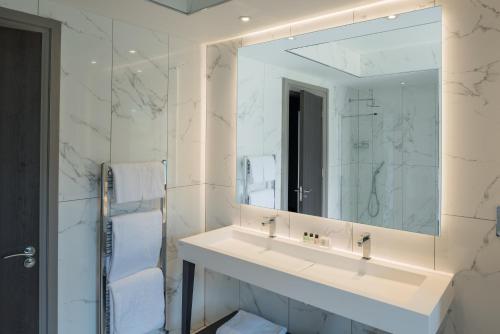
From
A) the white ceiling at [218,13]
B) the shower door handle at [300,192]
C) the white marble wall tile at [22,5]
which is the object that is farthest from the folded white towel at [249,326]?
the white marble wall tile at [22,5]

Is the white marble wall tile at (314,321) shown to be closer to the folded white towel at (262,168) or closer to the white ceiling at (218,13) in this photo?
the folded white towel at (262,168)

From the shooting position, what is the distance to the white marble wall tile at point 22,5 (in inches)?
68.1

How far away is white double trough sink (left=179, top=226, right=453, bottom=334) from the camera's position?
4.74 ft

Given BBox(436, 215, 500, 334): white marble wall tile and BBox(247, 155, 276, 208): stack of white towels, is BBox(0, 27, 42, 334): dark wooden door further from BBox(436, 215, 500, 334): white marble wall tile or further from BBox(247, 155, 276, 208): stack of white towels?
BBox(436, 215, 500, 334): white marble wall tile

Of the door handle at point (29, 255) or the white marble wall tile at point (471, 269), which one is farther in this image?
the door handle at point (29, 255)

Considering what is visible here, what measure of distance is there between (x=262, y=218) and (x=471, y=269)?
130 centimetres

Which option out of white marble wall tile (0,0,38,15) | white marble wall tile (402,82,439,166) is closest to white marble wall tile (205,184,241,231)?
white marble wall tile (402,82,439,166)

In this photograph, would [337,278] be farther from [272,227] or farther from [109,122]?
[109,122]

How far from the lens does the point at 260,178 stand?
2600 millimetres

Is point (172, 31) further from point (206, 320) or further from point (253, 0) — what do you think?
point (206, 320)

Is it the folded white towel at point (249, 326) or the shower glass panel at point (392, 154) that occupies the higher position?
the shower glass panel at point (392, 154)

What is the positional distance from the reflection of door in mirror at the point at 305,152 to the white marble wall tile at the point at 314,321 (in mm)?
652

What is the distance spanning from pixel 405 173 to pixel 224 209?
1378 millimetres

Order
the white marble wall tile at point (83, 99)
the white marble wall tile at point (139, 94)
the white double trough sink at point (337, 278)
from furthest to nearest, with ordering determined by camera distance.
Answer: the white marble wall tile at point (139, 94)
the white marble wall tile at point (83, 99)
the white double trough sink at point (337, 278)
